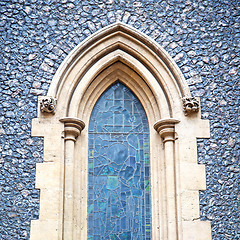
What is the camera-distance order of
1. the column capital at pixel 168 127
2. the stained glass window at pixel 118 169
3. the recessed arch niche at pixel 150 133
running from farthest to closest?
the column capital at pixel 168 127, the stained glass window at pixel 118 169, the recessed arch niche at pixel 150 133

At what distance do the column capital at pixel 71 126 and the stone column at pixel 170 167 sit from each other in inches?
45.4

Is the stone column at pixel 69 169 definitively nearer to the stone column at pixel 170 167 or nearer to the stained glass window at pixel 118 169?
the stained glass window at pixel 118 169

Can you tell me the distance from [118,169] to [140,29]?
2.19 meters

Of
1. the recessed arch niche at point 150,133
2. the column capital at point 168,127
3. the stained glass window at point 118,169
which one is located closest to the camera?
the recessed arch niche at point 150,133

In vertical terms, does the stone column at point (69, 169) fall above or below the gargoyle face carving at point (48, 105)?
below

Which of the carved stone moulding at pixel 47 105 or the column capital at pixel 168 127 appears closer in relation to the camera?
the carved stone moulding at pixel 47 105

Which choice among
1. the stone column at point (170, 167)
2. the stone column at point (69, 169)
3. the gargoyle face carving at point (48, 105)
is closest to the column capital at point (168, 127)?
the stone column at point (170, 167)

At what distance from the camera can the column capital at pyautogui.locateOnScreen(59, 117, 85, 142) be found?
8.88 meters

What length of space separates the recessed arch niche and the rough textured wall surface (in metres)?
0.15

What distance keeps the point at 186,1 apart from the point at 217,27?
658 millimetres

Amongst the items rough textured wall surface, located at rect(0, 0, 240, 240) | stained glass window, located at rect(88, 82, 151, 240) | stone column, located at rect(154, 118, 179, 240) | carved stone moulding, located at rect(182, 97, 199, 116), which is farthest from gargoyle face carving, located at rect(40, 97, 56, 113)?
carved stone moulding, located at rect(182, 97, 199, 116)

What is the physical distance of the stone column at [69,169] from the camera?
852 centimetres

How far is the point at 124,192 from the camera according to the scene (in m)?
9.01

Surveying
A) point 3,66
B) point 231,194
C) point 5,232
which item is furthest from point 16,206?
point 231,194
